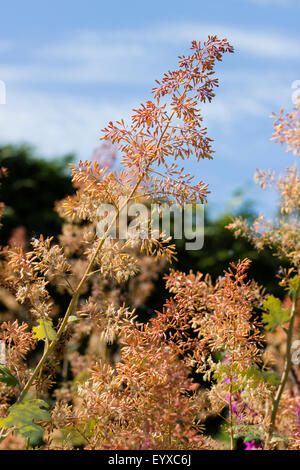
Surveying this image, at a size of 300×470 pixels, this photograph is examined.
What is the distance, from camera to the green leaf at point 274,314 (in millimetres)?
1836

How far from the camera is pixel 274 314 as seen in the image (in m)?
1.84

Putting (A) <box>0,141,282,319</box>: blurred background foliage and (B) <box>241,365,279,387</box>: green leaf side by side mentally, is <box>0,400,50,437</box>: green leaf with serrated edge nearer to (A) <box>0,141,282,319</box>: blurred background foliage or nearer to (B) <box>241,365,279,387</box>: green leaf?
(B) <box>241,365,279,387</box>: green leaf

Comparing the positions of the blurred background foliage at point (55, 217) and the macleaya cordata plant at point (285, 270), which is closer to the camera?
the macleaya cordata plant at point (285, 270)

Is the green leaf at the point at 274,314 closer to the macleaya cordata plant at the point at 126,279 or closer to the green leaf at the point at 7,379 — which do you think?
the macleaya cordata plant at the point at 126,279

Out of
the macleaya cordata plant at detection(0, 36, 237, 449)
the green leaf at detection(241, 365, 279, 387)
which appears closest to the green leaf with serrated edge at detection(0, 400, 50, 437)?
the macleaya cordata plant at detection(0, 36, 237, 449)

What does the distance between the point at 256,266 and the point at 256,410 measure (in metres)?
4.99

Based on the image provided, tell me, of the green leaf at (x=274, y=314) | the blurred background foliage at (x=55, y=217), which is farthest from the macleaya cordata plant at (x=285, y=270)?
the blurred background foliage at (x=55, y=217)

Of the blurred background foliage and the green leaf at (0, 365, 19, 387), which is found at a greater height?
the blurred background foliage

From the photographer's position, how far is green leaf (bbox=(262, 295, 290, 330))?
1836 millimetres

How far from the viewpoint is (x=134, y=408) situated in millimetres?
1586

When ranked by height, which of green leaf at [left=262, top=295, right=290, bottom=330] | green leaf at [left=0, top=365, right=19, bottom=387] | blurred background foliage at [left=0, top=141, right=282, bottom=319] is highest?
blurred background foliage at [left=0, top=141, right=282, bottom=319]

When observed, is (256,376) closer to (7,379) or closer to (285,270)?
(285,270)
